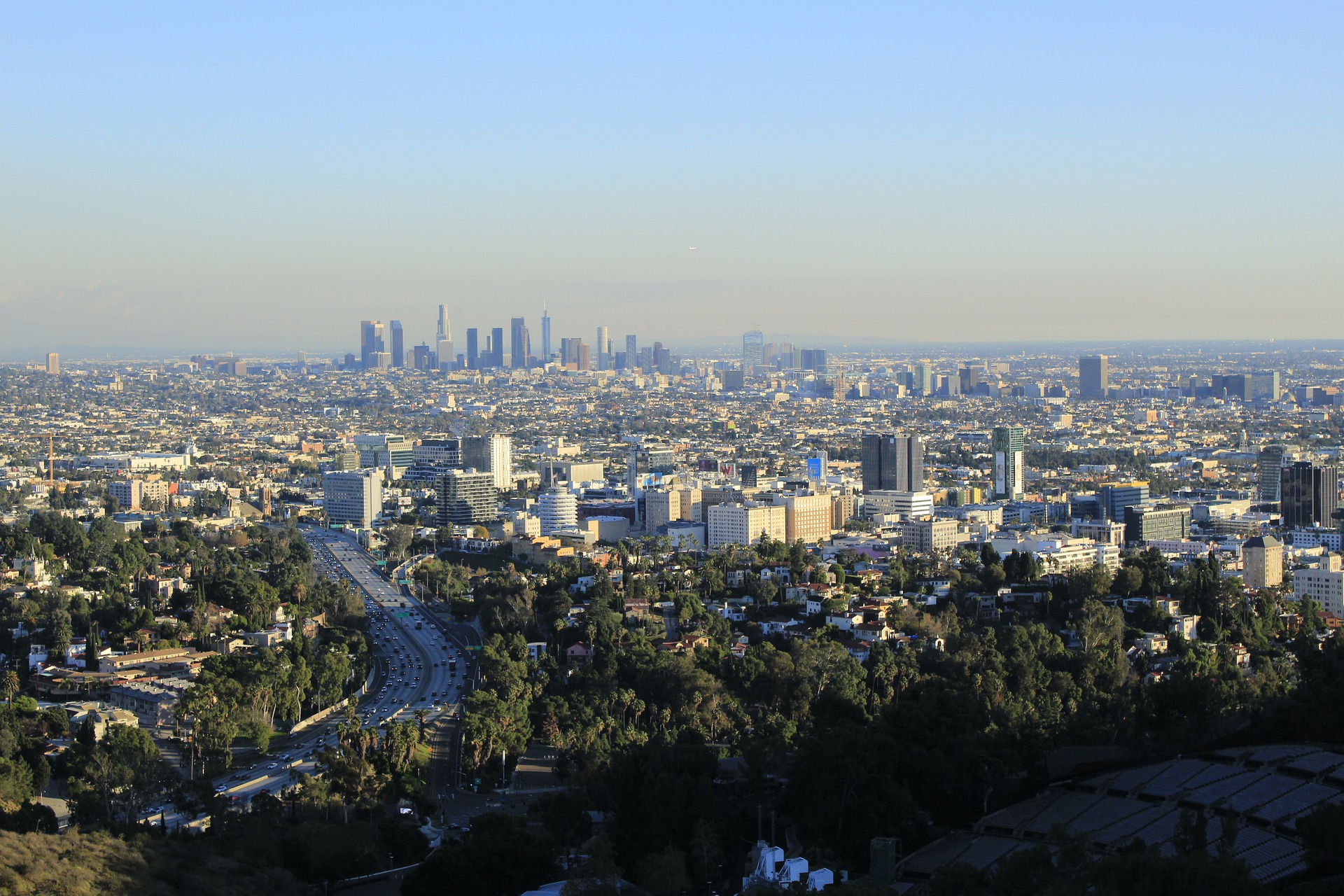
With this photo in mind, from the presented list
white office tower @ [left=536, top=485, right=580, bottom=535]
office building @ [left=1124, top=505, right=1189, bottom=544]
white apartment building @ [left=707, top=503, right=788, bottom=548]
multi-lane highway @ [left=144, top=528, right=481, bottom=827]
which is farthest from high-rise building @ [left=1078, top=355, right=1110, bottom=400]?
multi-lane highway @ [left=144, top=528, right=481, bottom=827]

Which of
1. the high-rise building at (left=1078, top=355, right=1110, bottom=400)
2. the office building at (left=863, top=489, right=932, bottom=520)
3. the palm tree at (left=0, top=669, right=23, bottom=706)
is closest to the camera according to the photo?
the palm tree at (left=0, top=669, right=23, bottom=706)

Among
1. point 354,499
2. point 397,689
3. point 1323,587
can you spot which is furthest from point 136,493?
point 1323,587

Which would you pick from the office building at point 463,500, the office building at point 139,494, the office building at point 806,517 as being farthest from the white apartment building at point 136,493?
the office building at point 806,517

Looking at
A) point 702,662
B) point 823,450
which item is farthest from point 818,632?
point 823,450

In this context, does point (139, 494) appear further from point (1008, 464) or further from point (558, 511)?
point (1008, 464)

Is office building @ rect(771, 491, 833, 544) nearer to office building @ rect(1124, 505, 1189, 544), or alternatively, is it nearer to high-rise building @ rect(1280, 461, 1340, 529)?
office building @ rect(1124, 505, 1189, 544)

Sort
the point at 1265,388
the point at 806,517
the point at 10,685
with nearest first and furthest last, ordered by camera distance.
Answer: the point at 10,685, the point at 806,517, the point at 1265,388

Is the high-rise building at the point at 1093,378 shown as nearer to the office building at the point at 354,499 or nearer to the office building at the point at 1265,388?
the office building at the point at 1265,388
